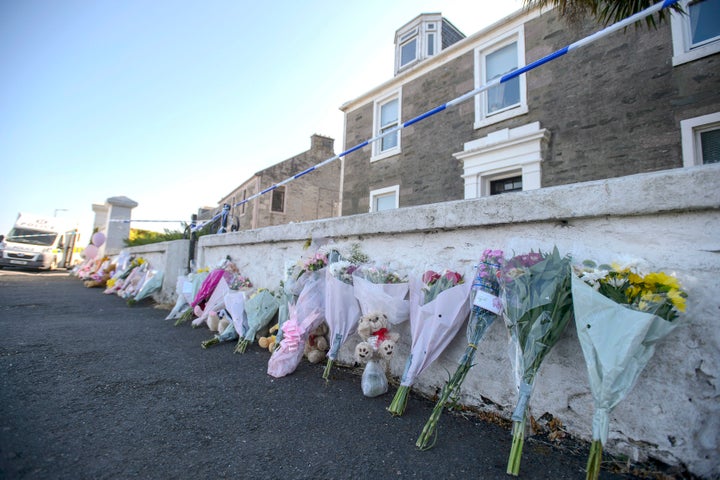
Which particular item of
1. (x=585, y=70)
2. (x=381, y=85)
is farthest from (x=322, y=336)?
(x=381, y=85)

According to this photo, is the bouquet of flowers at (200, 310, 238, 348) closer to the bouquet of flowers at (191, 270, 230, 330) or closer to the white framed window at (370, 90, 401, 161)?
the bouquet of flowers at (191, 270, 230, 330)

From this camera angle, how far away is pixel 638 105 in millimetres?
5918

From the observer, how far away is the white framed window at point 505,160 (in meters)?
6.96

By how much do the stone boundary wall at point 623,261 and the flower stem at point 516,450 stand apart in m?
0.45

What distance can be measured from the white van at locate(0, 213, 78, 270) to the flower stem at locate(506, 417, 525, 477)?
20819 millimetres

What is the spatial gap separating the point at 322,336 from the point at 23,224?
2112 cm

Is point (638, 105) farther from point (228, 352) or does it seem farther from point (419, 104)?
point (228, 352)

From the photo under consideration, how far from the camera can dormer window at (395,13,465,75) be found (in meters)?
10.2

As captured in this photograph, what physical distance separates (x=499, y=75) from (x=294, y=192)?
1486cm

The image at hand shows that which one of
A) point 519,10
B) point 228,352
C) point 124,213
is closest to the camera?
point 228,352

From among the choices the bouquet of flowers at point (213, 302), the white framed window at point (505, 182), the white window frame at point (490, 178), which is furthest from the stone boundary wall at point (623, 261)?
the white window frame at point (490, 178)

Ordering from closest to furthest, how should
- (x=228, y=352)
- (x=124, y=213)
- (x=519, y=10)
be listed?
(x=228, y=352)
(x=519, y=10)
(x=124, y=213)

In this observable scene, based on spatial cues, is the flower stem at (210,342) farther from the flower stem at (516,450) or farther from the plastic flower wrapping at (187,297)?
the flower stem at (516,450)

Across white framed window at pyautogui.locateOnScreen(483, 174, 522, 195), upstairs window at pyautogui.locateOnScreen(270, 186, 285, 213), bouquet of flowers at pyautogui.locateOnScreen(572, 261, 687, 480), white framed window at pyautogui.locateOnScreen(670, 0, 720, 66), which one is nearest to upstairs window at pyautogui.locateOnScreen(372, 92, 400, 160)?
white framed window at pyautogui.locateOnScreen(483, 174, 522, 195)
